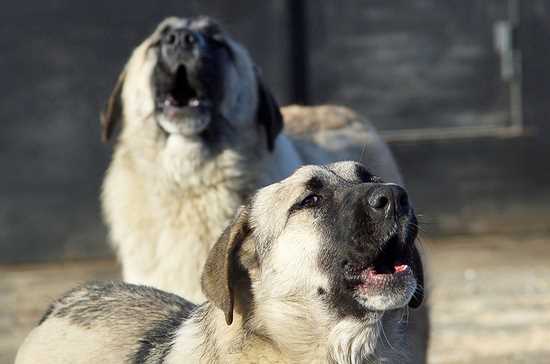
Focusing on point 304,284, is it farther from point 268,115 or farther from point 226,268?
point 268,115

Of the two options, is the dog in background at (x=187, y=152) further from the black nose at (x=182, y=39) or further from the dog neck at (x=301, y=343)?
the dog neck at (x=301, y=343)

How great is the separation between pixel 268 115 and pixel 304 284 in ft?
8.43

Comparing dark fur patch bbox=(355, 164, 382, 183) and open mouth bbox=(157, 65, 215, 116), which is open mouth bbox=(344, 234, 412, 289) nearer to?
dark fur patch bbox=(355, 164, 382, 183)

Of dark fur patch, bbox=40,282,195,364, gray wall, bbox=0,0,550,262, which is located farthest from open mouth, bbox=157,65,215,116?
gray wall, bbox=0,0,550,262

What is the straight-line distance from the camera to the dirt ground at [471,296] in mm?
9391

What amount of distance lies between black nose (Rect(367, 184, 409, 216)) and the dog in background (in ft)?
7.75

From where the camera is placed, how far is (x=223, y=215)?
7441 mm

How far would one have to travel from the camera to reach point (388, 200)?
504 cm

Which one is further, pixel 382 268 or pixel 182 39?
pixel 182 39

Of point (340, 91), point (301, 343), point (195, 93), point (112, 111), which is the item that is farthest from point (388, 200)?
point (340, 91)

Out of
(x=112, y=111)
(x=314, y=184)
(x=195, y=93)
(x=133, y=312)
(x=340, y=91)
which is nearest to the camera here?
(x=314, y=184)

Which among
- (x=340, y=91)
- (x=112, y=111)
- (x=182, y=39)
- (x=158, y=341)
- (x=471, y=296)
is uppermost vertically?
(x=182, y=39)

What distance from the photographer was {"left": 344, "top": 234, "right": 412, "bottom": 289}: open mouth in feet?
16.6

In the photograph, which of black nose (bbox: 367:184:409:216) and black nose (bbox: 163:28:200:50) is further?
black nose (bbox: 163:28:200:50)
